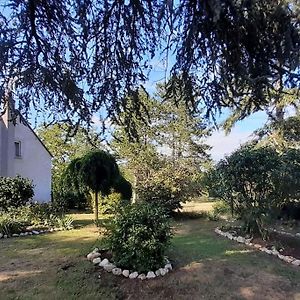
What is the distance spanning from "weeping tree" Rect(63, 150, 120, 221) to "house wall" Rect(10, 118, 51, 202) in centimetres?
688

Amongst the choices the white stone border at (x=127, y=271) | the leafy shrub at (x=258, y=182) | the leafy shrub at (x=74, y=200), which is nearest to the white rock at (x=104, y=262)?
the white stone border at (x=127, y=271)

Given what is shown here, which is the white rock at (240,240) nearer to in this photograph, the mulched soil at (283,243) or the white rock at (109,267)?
the mulched soil at (283,243)

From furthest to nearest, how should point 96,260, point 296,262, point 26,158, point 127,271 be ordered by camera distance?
point 26,158
point 296,262
point 96,260
point 127,271

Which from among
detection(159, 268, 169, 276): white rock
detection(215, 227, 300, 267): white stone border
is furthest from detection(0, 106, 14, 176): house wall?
detection(159, 268, 169, 276): white rock

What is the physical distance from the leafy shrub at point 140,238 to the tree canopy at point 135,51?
335cm

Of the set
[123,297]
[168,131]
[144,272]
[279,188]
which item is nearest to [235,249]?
[279,188]

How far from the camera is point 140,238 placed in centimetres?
673

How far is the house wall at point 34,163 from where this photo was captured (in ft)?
62.5

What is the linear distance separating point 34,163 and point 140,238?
1435 cm

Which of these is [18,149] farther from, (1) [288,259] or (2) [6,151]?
(1) [288,259]

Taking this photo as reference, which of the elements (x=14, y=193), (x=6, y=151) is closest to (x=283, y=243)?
(x=14, y=193)

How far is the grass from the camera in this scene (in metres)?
5.81

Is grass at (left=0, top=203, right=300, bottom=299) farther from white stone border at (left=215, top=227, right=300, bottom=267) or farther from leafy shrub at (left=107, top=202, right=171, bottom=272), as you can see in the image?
leafy shrub at (left=107, top=202, right=171, bottom=272)

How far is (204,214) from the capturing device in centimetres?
1570
